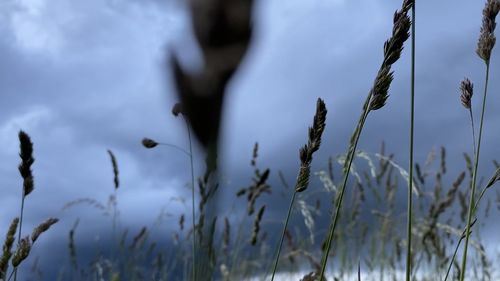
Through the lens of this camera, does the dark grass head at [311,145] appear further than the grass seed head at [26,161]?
No

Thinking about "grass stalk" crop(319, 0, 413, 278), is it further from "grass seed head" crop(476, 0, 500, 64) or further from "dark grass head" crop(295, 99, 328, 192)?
"grass seed head" crop(476, 0, 500, 64)

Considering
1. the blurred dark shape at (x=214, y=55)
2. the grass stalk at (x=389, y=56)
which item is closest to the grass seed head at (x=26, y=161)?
the grass stalk at (x=389, y=56)

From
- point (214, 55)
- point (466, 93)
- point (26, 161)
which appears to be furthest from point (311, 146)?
point (26, 161)

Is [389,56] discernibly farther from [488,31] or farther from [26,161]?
[26,161]

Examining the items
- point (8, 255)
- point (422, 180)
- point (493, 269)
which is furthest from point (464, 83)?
point (493, 269)

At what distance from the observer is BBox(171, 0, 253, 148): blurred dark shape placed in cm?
27

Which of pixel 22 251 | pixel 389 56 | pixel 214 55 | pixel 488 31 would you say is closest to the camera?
pixel 214 55

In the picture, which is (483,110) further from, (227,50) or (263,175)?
(263,175)

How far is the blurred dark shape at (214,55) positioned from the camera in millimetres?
273

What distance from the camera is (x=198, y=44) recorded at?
274 mm

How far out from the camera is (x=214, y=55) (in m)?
0.27

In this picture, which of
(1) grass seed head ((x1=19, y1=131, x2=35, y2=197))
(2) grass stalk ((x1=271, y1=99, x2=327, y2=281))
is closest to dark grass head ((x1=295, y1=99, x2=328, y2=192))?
(2) grass stalk ((x1=271, y1=99, x2=327, y2=281))

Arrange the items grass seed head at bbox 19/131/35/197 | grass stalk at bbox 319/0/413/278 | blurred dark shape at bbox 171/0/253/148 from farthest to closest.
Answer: grass seed head at bbox 19/131/35/197 → grass stalk at bbox 319/0/413/278 → blurred dark shape at bbox 171/0/253/148

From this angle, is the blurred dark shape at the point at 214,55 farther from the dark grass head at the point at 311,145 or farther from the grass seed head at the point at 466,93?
the grass seed head at the point at 466,93
